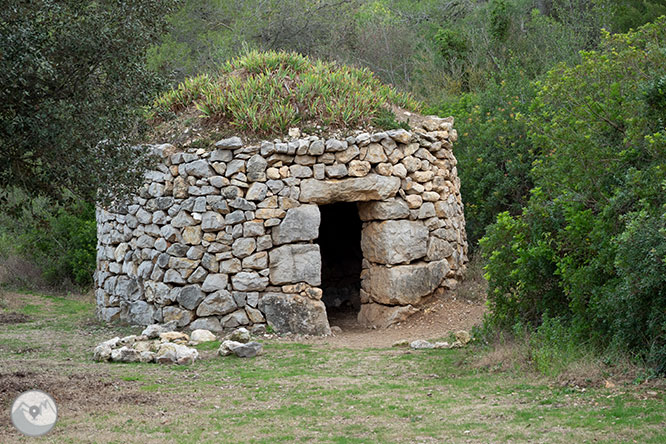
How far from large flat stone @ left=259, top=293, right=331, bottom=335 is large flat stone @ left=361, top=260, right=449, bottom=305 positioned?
124 cm

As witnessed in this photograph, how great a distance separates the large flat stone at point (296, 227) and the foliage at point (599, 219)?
2.87 metres

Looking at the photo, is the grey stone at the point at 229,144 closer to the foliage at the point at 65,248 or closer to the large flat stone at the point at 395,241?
the large flat stone at the point at 395,241

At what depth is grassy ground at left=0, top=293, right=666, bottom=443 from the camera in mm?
5621

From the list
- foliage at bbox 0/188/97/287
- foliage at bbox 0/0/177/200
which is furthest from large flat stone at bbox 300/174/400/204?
foliage at bbox 0/188/97/287

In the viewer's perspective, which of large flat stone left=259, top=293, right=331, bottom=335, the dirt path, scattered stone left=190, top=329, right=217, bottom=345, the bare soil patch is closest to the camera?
scattered stone left=190, top=329, right=217, bottom=345

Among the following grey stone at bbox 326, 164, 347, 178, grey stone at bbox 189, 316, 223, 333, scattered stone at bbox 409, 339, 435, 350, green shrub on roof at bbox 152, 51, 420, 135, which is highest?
green shrub on roof at bbox 152, 51, 420, 135

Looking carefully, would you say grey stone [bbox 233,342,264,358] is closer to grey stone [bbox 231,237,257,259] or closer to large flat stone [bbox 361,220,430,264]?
grey stone [bbox 231,237,257,259]

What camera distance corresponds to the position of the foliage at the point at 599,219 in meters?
6.44

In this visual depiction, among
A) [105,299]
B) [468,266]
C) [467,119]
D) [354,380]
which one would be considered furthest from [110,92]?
[467,119]

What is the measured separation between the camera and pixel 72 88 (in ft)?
22.1

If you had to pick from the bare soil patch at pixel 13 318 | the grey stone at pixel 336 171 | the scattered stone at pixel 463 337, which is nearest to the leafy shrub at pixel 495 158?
the grey stone at pixel 336 171

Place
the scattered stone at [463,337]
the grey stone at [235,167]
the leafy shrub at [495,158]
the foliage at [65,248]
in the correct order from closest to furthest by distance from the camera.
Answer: the scattered stone at [463,337] → the grey stone at [235,167] → the leafy shrub at [495,158] → the foliage at [65,248]

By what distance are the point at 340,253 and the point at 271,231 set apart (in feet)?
14.5

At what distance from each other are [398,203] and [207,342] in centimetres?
350
